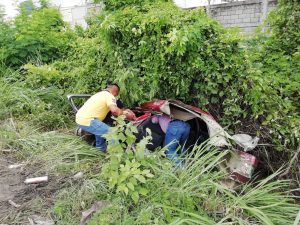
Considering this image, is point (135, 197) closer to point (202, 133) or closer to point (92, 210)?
point (92, 210)

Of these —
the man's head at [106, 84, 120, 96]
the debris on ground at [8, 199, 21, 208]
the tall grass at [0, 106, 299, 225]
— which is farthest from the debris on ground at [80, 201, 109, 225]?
the man's head at [106, 84, 120, 96]

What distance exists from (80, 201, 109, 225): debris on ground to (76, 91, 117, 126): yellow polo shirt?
179 centimetres

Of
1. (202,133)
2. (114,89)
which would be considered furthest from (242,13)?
(202,133)

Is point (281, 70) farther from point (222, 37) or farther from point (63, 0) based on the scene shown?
point (63, 0)

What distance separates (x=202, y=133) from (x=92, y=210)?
1962 millimetres

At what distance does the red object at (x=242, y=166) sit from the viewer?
12.6 feet

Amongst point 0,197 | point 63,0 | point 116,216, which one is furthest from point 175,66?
point 63,0

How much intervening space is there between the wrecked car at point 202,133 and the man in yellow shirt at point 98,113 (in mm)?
217

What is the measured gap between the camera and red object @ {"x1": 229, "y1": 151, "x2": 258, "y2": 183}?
384 centimetres

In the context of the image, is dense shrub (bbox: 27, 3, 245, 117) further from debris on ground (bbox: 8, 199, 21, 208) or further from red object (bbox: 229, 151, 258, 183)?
debris on ground (bbox: 8, 199, 21, 208)

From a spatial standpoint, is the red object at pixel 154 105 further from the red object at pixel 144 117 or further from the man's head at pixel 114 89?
the man's head at pixel 114 89

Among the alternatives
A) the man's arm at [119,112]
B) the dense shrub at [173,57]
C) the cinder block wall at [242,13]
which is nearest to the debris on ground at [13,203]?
the man's arm at [119,112]

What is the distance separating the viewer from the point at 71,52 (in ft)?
25.3

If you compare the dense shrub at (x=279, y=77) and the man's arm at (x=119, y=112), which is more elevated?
the dense shrub at (x=279, y=77)
